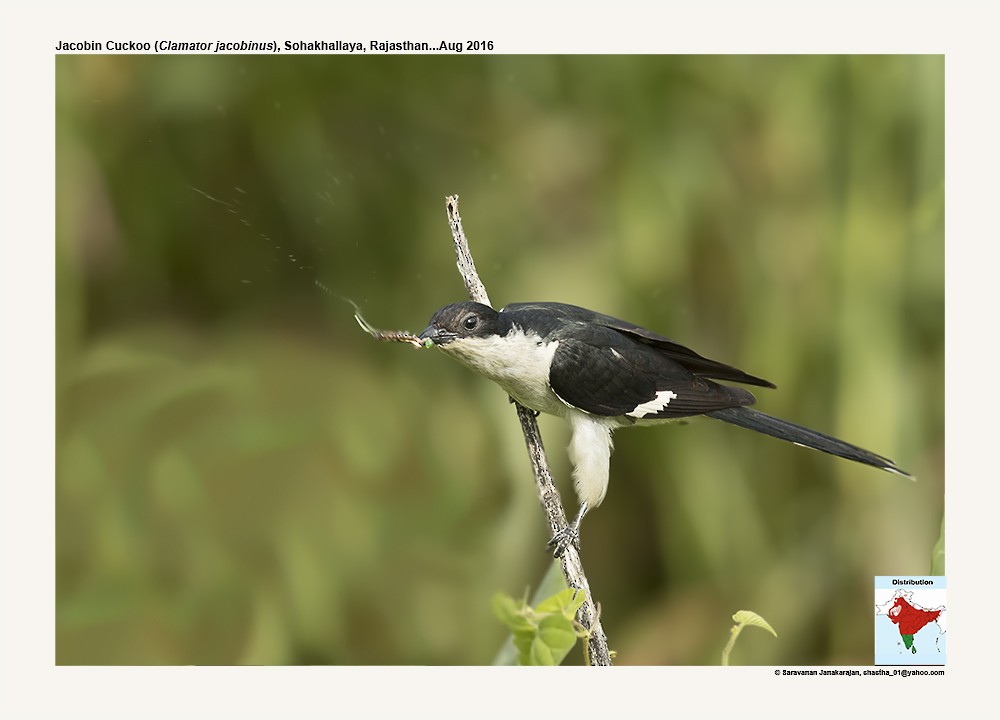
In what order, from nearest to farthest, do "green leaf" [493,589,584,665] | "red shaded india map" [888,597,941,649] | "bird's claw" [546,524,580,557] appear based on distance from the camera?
"green leaf" [493,589,584,665] < "bird's claw" [546,524,580,557] < "red shaded india map" [888,597,941,649]

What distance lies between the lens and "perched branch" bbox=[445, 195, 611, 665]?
5.65ft

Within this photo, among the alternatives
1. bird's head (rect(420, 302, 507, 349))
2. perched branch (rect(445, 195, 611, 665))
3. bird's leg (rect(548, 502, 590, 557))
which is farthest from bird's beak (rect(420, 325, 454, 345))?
bird's leg (rect(548, 502, 590, 557))

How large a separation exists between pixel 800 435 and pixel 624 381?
0.41 metres

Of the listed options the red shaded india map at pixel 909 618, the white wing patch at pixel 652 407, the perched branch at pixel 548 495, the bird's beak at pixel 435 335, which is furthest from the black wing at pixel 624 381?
the red shaded india map at pixel 909 618

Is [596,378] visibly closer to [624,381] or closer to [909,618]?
[624,381]

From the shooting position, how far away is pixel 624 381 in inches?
84.2

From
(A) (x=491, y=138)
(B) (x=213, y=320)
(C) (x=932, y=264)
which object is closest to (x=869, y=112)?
(C) (x=932, y=264)

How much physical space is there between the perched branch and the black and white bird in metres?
0.06

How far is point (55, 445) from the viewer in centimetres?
236

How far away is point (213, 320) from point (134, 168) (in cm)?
47

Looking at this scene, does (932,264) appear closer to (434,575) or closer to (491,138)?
(491,138)

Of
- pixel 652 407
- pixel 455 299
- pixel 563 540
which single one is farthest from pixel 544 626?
pixel 455 299

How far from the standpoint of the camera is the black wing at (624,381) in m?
2.10

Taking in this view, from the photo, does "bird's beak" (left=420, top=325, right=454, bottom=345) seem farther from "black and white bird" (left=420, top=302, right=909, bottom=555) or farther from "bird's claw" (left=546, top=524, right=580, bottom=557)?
"bird's claw" (left=546, top=524, right=580, bottom=557)
